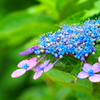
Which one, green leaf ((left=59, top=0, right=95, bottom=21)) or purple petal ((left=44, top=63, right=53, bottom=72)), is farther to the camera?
green leaf ((left=59, top=0, right=95, bottom=21))

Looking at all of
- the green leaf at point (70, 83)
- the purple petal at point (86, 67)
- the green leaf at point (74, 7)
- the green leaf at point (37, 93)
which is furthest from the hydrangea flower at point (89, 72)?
the green leaf at point (37, 93)

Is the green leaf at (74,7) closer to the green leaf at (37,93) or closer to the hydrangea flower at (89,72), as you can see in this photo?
the hydrangea flower at (89,72)

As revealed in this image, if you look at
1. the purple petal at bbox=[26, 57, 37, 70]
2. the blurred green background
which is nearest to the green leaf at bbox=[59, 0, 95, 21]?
the blurred green background

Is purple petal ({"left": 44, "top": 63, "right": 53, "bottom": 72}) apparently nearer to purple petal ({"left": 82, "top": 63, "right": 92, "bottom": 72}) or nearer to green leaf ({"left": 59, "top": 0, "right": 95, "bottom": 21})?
purple petal ({"left": 82, "top": 63, "right": 92, "bottom": 72})

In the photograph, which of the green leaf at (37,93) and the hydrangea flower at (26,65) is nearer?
the hydrangea flower at (26,65)

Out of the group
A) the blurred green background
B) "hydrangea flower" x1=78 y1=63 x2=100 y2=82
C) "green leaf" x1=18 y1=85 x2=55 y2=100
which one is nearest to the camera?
"hydrangea flower" x1=78 y1=63 x2=100 y2=82

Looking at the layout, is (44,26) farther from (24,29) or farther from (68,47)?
(68,47)
